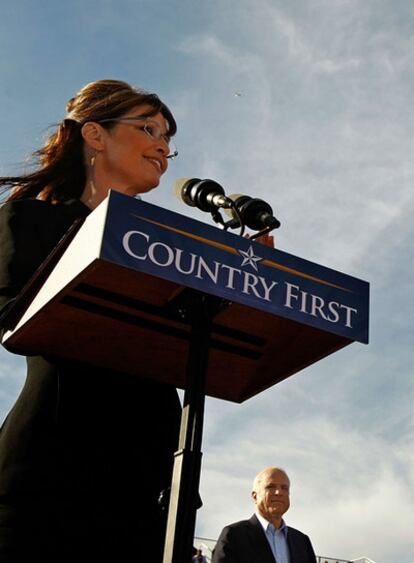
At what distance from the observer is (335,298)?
221cm

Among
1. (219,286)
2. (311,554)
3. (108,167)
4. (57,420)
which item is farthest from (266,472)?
(219,286)

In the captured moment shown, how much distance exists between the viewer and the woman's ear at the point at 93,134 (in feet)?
11.2

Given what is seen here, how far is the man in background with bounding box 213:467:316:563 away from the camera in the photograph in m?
6.13

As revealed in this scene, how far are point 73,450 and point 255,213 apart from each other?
1159mm

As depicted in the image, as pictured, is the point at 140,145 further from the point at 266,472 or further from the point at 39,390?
the point at 266,472

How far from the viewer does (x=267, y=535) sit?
647cm

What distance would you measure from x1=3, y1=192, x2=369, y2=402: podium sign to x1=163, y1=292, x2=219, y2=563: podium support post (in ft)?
0.18

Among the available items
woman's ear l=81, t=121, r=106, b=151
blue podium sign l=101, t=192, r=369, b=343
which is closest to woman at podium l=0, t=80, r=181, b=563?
woman's ear l=81, t=121, r=106, b=151

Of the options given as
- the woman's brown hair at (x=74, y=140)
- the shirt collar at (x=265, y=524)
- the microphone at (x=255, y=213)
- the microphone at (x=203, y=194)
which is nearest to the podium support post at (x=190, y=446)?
the microphone at (x=255, y=213)

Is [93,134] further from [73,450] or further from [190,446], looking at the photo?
[190,446]

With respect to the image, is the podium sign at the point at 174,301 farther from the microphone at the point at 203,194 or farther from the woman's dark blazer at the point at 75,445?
the microphone at the point at 203,194

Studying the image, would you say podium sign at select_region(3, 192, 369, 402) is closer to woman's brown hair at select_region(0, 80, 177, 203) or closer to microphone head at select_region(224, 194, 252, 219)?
microphone head at select_region(224, 194, 252, 219)

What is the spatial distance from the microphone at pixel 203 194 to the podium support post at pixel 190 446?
2.82ft

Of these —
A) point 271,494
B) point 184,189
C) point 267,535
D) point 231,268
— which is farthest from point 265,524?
point 231,268
